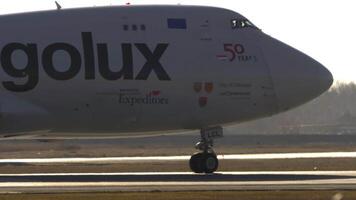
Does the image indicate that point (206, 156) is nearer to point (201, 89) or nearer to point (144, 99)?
point (201, 89)

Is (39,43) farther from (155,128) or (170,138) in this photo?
(170,138)

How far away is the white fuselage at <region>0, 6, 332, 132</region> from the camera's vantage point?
135ft

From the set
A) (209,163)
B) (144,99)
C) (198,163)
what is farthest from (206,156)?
(144,99)

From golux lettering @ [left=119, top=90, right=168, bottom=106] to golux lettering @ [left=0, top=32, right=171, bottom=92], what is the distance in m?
0.74

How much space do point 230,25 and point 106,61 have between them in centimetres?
676

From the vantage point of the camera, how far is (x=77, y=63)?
137ft

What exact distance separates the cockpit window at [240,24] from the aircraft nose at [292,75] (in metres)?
0.96

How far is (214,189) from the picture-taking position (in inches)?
1320

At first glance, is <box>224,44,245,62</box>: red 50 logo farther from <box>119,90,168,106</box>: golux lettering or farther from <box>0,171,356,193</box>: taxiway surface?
<box>0,171,356,193</box>: taxiway surface

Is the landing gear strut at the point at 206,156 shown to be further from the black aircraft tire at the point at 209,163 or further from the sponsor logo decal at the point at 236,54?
the sponsor logo decal at the point at 236,54

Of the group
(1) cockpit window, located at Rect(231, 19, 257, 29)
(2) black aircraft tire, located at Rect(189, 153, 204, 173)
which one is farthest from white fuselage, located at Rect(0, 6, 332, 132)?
(2) black aircraft tire, located at Rect(189, 153, 204, 173)

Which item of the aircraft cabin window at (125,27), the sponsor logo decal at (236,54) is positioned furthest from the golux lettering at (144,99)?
the sponsor logo decal at (236,54)

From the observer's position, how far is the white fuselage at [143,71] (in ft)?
135

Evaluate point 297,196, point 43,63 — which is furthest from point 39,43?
point 297,196
